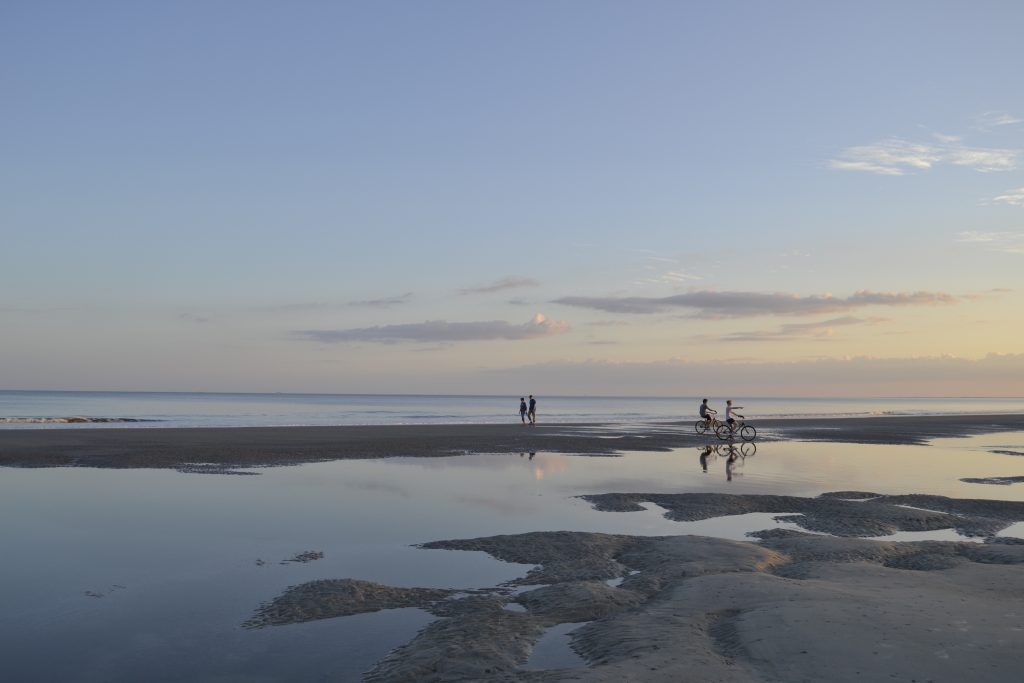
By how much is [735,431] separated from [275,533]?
1179 inches

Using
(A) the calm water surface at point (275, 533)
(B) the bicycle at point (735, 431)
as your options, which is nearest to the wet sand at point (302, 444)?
(B) the bicycle at point (735, 431)

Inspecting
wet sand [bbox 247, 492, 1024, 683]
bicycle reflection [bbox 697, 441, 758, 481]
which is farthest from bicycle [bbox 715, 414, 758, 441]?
wet sand [bbox 247, 492, 1024, 683]

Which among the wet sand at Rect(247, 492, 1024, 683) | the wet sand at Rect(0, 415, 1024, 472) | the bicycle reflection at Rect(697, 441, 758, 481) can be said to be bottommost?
the bicycle reflection at Rect(697, 441, 758, 481)

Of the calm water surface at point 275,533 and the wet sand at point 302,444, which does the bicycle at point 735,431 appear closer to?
the wet sand at point 302,444

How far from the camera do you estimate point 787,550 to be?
1298cm

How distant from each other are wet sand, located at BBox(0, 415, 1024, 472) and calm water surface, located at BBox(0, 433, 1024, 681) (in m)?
3.09

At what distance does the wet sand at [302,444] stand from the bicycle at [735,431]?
28.3 inches

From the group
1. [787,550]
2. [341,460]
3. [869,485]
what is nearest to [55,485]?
[341,460]

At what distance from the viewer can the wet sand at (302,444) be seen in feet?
91.7

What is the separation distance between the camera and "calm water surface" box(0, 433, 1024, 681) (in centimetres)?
808

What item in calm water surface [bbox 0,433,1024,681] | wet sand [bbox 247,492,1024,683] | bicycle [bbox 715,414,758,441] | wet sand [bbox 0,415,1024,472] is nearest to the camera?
wet sand [bbox 247,492,1024,683]

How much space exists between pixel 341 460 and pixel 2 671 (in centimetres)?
2172

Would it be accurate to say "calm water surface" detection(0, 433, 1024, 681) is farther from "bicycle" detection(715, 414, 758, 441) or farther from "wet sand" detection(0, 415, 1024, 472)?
"bicycle" detection(715, 414, 758, 441)

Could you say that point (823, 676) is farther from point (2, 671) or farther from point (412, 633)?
point (2, 671)
